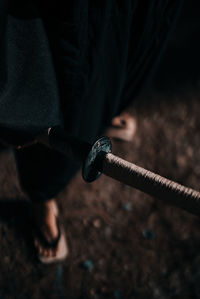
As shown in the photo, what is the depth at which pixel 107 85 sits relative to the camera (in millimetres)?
957

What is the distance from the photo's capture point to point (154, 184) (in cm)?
60

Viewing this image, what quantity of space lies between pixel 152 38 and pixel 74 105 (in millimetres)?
451

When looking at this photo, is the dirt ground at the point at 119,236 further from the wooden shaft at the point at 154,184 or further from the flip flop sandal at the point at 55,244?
the wooden shaft at the point at 154,184

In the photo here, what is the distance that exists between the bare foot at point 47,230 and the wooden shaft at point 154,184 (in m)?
0.87

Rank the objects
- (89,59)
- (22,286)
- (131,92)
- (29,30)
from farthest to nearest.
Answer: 1. (22,286)
2. (131,92)
3. (89,59)
4. (29,30)

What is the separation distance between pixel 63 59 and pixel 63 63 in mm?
11

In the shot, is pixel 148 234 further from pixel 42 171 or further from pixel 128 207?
pixel 42 171

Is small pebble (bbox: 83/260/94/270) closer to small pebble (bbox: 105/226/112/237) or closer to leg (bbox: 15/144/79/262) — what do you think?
small pebble (bbox: 105/226/112/237)

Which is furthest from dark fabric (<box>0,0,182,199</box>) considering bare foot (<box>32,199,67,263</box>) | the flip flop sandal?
the flip flop sandal

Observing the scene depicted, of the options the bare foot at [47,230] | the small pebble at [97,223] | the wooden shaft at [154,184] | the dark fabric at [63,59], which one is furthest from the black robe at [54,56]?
the small pebble at [97,223]

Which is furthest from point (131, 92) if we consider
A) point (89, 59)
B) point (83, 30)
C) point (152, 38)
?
point (83, 30)

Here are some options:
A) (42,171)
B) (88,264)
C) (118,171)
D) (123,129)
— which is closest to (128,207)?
(88,264)

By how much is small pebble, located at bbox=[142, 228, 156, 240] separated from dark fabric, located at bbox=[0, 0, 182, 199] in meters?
0.75

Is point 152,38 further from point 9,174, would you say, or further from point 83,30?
point 9,174
